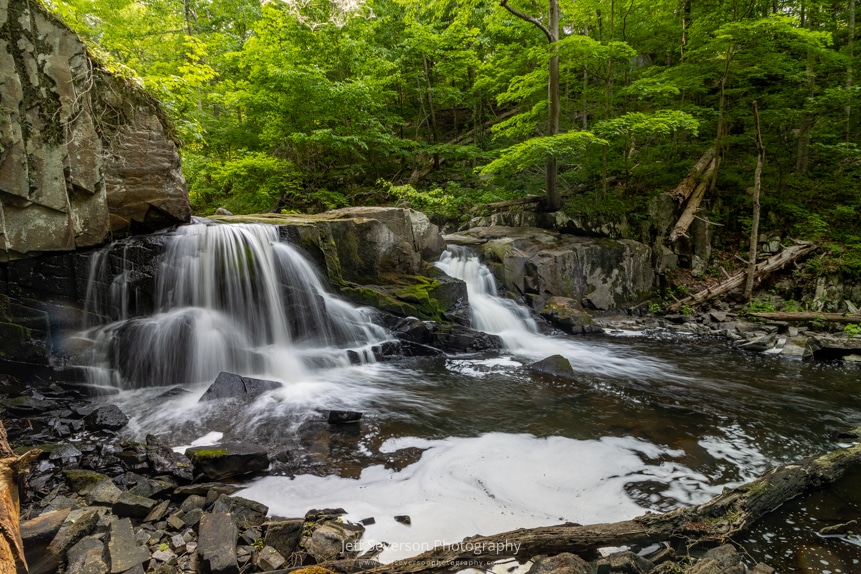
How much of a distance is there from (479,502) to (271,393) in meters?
3.56

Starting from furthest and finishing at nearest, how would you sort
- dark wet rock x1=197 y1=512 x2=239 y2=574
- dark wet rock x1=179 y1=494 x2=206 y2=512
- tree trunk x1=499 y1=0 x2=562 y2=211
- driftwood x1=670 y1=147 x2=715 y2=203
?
driftwood x1=670 y1=147 x2=715 y2=203 < tree trunk x1=499 y1=0 x2=562 y2=211 < dark wet rock x1=179 y1=494 x2=206 y2=512 < dark wet rock x1=197 y1=512 x2=239 y2=574

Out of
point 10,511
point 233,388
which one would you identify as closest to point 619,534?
point 10,511

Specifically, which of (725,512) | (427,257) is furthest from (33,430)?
(427,257)

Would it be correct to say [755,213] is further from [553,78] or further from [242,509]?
[242,509]

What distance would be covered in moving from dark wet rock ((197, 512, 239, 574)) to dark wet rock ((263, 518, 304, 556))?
0.68 ft

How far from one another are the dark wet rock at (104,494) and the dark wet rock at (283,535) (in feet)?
3.78

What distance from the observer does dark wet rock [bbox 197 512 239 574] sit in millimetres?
2363

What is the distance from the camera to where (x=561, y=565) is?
91.7 inches

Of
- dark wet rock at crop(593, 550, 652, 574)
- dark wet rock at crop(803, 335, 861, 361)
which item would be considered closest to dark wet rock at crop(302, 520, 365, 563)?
dark wet rock at crop(593, 550, 652, 574)

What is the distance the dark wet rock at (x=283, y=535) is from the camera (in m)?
2.62

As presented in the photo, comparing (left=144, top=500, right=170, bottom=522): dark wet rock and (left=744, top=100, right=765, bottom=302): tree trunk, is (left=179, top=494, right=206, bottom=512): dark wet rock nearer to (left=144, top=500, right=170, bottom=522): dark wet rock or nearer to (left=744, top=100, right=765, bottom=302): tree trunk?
(left=144, top=500, right=170, bottom=522): dark wet rock

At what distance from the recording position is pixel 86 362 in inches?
224

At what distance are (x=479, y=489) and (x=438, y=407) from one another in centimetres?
199

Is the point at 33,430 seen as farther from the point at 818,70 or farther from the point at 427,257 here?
the point at 818,70
